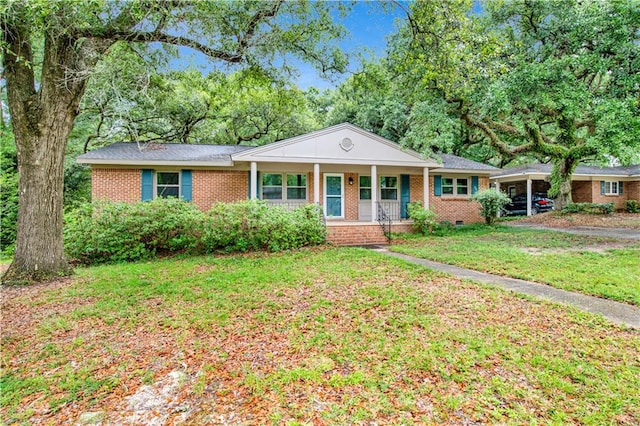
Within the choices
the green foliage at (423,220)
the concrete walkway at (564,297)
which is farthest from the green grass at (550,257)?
the green foliage at (423,220)

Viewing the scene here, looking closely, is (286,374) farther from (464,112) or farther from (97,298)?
(464,112)

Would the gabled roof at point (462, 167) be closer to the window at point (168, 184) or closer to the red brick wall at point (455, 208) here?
the red brick wall at point (455, 208)

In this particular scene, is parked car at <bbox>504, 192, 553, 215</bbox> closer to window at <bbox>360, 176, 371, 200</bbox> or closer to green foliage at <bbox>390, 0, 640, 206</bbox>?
green foliage at <bbox>390, 0, 640, 206</bbox>

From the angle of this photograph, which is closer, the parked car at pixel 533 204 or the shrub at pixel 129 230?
the shrub at pixel 129 230

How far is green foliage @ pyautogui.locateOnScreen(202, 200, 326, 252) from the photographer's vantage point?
30.2ft

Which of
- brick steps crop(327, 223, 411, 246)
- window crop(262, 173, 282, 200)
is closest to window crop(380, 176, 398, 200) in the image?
brick steps crop(327, 223, 411, 246)

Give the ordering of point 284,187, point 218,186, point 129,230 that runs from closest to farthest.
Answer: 1. point 129,230
2. point 218,186
3. point 284,187

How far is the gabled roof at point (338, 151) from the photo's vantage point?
11.8 meters

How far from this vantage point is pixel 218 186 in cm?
1234

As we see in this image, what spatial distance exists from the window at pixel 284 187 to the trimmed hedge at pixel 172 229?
340 cm

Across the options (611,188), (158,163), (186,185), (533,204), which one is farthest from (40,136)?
(611,188)

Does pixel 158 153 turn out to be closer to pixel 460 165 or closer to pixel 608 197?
pixel 460 165

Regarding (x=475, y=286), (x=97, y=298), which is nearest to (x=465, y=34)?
(x=475, y=286)

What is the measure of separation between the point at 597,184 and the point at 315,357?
27475 mm
